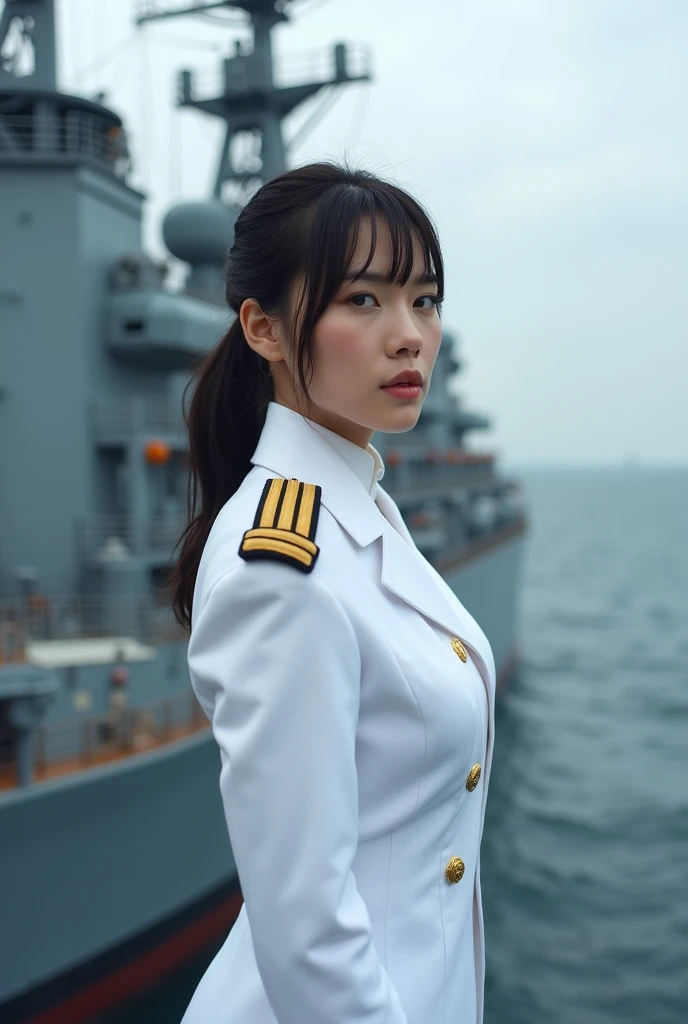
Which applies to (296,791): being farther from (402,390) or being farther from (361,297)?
(361,297)

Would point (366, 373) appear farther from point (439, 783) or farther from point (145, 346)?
point (145, 346)

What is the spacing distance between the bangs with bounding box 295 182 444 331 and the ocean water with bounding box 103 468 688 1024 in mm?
8241

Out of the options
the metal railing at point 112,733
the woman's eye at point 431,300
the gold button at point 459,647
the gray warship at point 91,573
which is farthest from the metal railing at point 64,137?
the gold button at point 459,647

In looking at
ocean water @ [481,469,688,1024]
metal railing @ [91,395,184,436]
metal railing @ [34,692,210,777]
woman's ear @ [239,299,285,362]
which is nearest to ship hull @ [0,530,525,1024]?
metal railing @ [34,692,210,777]

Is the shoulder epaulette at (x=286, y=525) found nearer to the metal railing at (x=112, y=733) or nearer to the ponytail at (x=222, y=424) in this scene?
the ponytail at (x=222, y=424)

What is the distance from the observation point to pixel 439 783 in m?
1.34

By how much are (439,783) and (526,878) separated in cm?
1118

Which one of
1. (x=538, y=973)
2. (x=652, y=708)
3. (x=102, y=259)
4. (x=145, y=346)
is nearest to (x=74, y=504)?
(x=145, y=346)

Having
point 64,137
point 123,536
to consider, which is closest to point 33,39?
point 64,137

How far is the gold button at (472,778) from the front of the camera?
4.66 ft

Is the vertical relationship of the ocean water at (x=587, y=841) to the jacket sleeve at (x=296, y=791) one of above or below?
below

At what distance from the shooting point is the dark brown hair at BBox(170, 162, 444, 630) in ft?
4.40

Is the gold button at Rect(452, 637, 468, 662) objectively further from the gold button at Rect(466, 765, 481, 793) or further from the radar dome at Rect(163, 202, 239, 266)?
the radar dome at Rect(163, 202, 239, 266)

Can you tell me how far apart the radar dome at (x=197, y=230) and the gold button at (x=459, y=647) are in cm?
1118
